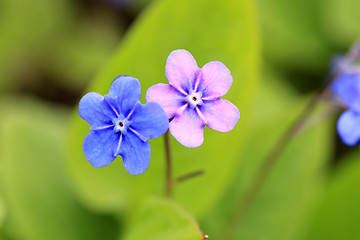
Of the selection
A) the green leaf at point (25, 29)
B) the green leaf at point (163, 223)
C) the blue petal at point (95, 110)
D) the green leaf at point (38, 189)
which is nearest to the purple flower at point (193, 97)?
the blue petal at point (95, 110)

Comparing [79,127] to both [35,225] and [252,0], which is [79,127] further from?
[252,0]

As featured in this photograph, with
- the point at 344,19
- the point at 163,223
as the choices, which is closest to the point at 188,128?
the point at 163,223

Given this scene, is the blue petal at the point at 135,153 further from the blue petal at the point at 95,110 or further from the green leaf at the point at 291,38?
the green leaf at the point at 291,38

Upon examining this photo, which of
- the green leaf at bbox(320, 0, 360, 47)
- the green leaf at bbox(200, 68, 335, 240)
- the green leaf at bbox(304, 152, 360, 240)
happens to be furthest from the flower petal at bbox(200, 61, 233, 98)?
the green leaf at bbox(320, 0, 360, 47)

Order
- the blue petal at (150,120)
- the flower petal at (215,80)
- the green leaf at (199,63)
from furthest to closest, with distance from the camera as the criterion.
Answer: the green leaf at (199,63) → the flower petal at (215,80) → the blue petal at (150,120)

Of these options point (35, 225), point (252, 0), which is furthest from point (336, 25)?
point (35, 225)

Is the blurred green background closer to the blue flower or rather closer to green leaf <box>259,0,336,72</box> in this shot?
green leaf <box>259,0,336,72</box>

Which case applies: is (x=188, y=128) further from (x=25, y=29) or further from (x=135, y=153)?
(x=25, y=29)
